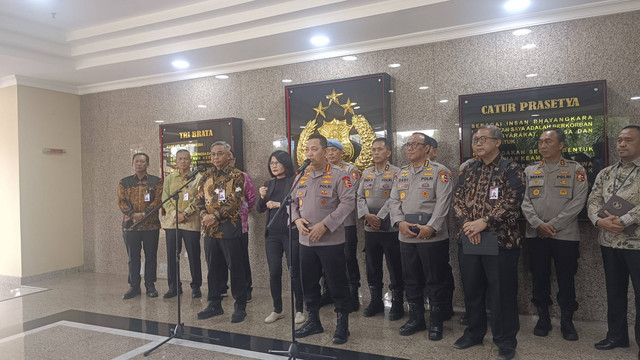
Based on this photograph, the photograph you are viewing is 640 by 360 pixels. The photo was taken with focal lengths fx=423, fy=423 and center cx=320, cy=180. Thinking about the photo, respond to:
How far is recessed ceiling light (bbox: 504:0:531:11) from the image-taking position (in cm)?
360

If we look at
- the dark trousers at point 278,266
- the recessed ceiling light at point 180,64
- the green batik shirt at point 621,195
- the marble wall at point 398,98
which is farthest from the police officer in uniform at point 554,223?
the recessed ceiling light at point 180,64

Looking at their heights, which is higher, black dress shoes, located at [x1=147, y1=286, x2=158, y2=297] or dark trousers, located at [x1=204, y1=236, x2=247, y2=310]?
dark trousers, located at [x1=204, y1=236, x2=247, y2=310]

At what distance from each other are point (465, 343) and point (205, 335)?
2.09 m

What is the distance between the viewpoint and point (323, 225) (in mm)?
3119

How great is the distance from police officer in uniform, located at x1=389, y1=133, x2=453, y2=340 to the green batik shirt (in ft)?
3.46

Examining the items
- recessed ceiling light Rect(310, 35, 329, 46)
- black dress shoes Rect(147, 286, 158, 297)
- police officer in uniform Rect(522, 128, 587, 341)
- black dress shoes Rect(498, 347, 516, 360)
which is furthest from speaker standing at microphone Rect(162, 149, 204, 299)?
police officer in uniform Rect(522, 128, 587, 341)

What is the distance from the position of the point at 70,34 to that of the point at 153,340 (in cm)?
395

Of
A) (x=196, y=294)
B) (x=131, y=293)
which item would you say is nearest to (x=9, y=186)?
(x=131, y=293)

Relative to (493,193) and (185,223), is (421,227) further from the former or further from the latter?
(185,223)

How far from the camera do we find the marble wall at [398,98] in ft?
12.2

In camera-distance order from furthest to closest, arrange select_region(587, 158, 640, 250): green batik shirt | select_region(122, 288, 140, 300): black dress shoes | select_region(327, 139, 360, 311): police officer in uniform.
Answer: select_region(122, 288, 140, 300): black dress shoes
select_region(327, 139, 360, 311): police officer in uniform
select_region(587, 158, 640, 250): green batik shirt

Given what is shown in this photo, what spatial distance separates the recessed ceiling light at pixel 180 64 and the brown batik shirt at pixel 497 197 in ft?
12.4

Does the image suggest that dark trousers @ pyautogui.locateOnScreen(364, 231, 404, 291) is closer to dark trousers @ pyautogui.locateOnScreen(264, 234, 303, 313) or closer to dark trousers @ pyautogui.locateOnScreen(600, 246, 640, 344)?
dark trousers @ pyautogui.locateOnScreen(264, 234, 303, 313)

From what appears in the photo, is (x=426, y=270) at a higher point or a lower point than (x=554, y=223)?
lower
